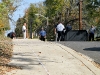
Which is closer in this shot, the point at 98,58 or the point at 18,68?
the point at 18,68

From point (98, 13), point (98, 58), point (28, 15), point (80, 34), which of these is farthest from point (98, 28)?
point (28, 15)

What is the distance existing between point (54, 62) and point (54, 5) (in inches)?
1833

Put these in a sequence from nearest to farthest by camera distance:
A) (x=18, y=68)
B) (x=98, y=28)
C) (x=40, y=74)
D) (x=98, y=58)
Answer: (x=40, y=74)
(x=18, y=68)
(x=98, y=58)
(x=98, y=28)

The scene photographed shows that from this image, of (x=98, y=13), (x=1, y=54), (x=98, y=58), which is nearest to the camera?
(x=1, y=54)

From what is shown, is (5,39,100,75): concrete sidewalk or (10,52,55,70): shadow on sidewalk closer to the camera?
(5,39,100,75): concrete sidewalk

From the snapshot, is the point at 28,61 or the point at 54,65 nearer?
the point at 54,65

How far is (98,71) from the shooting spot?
1041 centimetres

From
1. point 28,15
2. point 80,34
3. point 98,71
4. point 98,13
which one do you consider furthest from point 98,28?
point 28,15

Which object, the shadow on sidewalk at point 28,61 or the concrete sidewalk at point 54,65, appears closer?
the concrete sidewalk at point 54,65

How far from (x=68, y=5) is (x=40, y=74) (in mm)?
50563

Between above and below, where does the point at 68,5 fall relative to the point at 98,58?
above

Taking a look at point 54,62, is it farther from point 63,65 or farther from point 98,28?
point 98,28

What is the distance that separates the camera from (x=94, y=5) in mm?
43594

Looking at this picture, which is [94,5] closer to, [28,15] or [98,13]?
[98,13]
